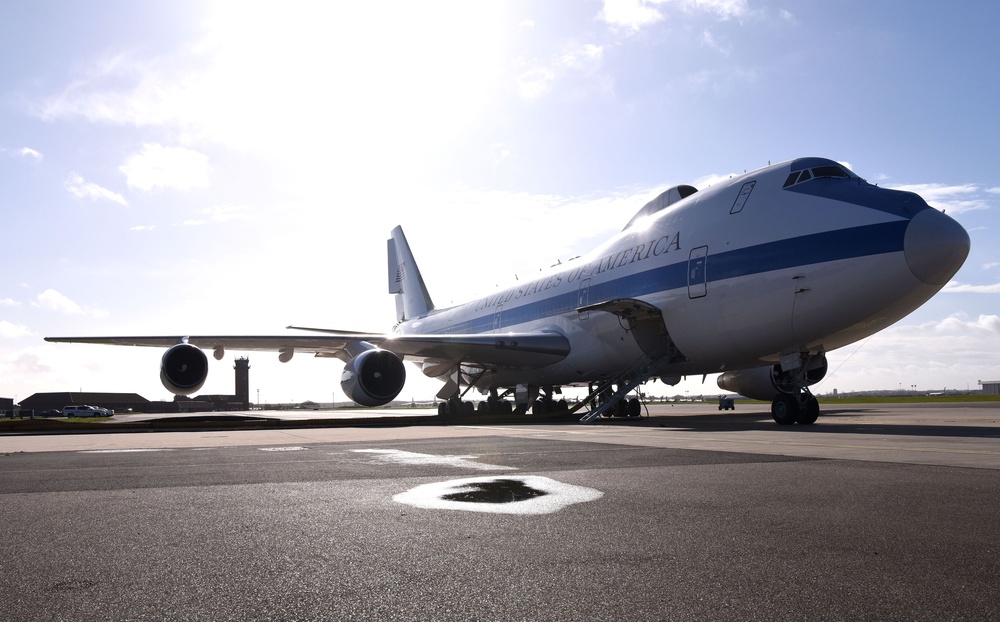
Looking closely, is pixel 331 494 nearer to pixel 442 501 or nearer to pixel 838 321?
pixel 442 501

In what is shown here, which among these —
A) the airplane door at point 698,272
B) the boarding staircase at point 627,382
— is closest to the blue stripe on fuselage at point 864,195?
the airplane door at point 698,272

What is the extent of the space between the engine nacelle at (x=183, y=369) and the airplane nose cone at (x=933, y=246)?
1785 cm

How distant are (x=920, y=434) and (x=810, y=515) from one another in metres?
8.46

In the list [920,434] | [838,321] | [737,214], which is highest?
[737,214]

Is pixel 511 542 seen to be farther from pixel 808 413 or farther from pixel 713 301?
pixel 713 301

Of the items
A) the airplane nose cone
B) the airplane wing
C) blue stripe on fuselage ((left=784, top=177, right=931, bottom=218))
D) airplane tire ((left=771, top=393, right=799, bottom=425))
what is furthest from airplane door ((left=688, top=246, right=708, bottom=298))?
the airplane wing

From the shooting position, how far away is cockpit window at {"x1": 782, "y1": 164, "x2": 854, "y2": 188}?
50.6ft

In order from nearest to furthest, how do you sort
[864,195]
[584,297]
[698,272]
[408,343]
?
[864,195] → [698,272] → [584,297] → [408,343]

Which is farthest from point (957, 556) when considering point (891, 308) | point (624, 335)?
point (624, 335)

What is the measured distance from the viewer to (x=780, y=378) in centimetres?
1661

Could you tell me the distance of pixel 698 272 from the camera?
1700 cm

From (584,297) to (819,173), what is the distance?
7985 millimetres

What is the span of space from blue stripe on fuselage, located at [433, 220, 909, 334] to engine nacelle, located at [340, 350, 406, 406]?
18.7 feet

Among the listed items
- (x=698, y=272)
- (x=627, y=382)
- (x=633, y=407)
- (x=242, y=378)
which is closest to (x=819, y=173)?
(x=698, y=272)
